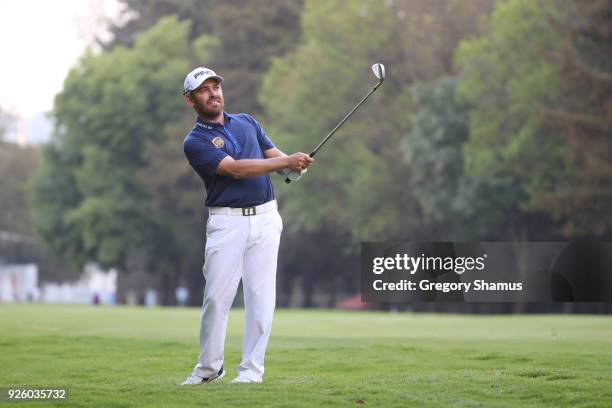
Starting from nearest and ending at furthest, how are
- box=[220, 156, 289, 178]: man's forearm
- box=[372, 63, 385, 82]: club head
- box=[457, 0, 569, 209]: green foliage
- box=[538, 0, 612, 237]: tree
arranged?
box=[220, 156, 289, 178]: man's forearm → box=[372, 63, 385, 82]: club head → box=[538, 0, 612, 237]: tree → box=[457, 0, 569, 209]: green foliage

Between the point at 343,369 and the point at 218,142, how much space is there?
3327 mm

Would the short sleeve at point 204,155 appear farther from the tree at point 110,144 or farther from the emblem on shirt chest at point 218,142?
the tree at point 110,144

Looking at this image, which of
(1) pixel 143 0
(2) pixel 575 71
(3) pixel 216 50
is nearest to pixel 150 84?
(3) pixel 216 50

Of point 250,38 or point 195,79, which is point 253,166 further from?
point 250,38

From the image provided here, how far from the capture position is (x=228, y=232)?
1202cm

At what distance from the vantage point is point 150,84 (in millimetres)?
81250

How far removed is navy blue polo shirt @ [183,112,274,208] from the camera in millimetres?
12000

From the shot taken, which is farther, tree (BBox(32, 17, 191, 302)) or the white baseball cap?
tree (BBox(32, 17, 191, 302))

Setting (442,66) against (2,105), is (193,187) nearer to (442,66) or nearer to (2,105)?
(442,66)

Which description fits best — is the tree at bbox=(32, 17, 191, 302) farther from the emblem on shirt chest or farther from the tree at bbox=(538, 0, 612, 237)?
the emblem on shirt chest

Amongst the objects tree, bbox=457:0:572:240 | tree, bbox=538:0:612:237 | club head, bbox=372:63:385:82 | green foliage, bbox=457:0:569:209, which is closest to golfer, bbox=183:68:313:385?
club head, bbox=372:63:385:82

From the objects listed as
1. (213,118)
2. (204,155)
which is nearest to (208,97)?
(213,118)

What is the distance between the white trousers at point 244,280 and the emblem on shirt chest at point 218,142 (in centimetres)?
58

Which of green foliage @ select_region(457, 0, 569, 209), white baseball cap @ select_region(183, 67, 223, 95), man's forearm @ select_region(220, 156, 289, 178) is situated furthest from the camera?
green foliage @ select_region(457, 0, 569, 209)
